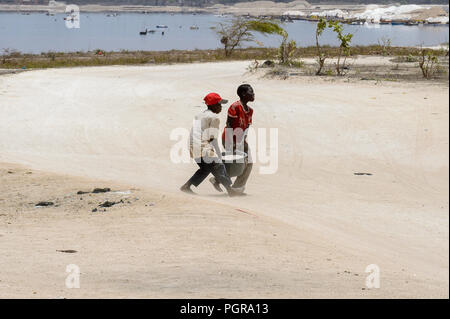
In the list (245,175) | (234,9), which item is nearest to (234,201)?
(245,175)

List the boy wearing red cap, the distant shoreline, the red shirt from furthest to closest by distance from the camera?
the distant shoreline
the red shirt
the boy wearing red cap

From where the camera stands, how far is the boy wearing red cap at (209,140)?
8188mm

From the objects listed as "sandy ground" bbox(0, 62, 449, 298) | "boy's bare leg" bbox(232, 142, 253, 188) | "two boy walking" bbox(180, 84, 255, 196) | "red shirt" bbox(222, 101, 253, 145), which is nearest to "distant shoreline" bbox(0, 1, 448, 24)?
"sandy ground" bbox(0, 62, 449, 298)

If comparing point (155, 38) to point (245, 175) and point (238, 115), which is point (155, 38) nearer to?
point (245, 175)

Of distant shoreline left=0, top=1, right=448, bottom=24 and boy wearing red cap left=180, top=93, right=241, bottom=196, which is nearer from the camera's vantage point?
boy wearing red cap left=180, top=93, right=241, bottom=196

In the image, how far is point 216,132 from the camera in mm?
8289

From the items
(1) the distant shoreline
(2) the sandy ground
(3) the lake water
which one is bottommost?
(3) the lake water

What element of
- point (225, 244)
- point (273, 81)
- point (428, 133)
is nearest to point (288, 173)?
point (428, 133)

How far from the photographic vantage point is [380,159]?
12.1 m

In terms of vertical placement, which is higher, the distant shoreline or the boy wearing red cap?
the distant shoreline

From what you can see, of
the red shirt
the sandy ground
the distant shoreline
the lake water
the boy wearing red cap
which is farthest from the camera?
the distant shoreline

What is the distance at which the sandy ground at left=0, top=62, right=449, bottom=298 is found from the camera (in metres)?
5.40

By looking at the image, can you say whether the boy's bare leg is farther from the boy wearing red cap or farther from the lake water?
the lake water

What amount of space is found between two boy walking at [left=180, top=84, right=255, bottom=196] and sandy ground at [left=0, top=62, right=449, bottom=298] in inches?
16.8
